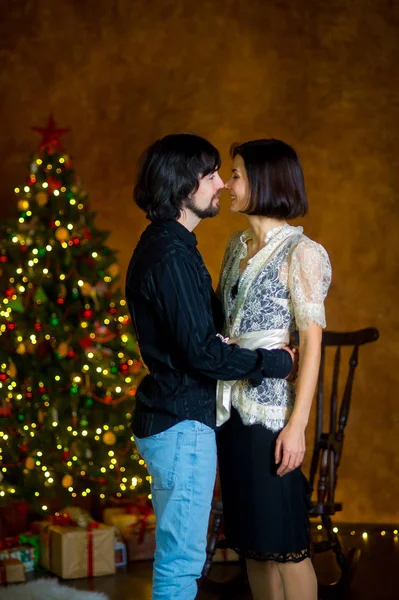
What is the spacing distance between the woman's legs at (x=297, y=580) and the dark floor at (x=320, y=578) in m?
1.19

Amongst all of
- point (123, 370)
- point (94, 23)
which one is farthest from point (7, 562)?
point (94, 23)

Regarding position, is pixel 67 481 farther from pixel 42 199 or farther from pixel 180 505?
pixel 180 505

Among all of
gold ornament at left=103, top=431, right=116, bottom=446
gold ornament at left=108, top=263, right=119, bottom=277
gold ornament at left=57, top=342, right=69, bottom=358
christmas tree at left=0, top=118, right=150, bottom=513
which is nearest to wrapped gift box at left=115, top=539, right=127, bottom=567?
christmas tree at left=0, top=118, right=150, bottom=513

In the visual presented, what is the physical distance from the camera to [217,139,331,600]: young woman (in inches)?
93.0

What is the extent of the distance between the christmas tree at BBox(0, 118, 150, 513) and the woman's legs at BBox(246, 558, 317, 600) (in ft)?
5.51

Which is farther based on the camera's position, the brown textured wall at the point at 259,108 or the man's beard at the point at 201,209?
the brown textured wall at the point at 259,108

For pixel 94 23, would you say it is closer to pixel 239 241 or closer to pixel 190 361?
pixel 239 241

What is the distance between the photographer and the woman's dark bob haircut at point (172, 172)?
228 cm

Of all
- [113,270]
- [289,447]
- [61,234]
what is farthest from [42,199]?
[289,447]

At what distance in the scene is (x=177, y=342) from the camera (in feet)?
7.16

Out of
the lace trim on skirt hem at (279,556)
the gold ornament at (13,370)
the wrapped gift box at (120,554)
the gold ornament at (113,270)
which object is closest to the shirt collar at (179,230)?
the lace trim on skirt hem at (279,556)

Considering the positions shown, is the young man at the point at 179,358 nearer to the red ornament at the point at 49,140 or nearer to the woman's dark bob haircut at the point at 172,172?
the woman's dark bob haircut at the point at 172,172

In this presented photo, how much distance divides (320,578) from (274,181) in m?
2.08

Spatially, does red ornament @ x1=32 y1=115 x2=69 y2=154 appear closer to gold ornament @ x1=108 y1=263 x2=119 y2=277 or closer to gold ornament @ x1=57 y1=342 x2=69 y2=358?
gold ornament @ x1=108 y1=263 x2=119 y2=277
